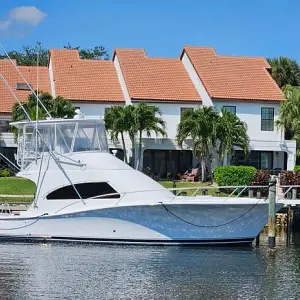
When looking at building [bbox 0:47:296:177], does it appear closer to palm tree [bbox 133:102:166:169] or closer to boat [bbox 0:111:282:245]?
palm tree [bbox 133:102:166:169]

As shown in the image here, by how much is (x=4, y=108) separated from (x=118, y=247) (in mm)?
27244

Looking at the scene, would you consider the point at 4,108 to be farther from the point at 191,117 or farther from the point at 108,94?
the point at 191,117

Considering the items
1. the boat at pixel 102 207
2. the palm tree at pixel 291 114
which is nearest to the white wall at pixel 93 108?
the palm tree at pixel 291 114

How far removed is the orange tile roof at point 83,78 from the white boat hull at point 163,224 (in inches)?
975

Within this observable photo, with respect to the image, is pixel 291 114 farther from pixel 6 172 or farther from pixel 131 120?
pixel 6 172

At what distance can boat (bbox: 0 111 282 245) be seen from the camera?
27.0 metres

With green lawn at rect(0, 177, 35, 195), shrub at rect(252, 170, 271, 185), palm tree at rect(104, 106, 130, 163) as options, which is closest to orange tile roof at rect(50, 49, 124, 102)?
palm tree at rect(104, 106, 130, 163)

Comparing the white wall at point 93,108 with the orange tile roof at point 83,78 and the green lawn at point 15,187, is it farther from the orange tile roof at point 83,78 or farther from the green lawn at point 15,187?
the green lawn at point 15,187

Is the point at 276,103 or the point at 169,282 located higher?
the point at 276,103

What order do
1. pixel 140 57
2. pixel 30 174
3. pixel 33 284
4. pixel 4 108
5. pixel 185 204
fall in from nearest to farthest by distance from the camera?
pixel 33 284, pixel 185 204, pixel 30 174, pixel 4 108, pixel 140 57

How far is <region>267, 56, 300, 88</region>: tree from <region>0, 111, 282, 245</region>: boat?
120ft

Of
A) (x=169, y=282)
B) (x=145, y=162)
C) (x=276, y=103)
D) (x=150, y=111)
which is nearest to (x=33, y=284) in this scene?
(x=169, y=282)

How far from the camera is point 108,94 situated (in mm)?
52812

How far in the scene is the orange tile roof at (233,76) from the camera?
52781 millimetres
